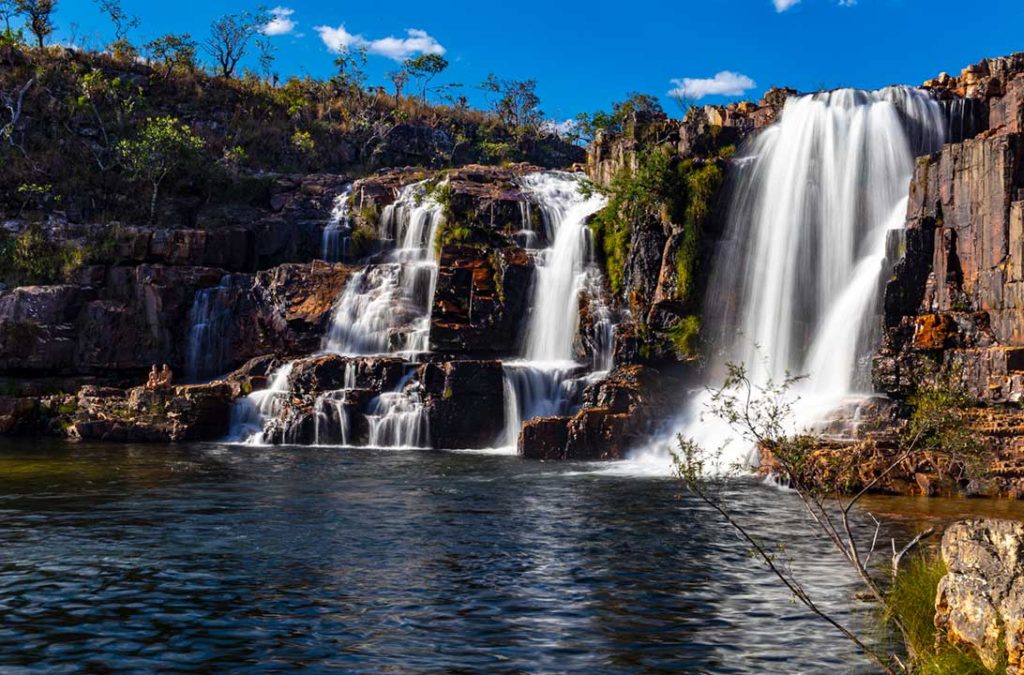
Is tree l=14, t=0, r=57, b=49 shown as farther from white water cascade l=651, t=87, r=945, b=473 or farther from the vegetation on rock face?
white water cascade l=651, t=87, r=945, b=473

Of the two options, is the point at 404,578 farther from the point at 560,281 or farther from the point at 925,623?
the point at 560,281

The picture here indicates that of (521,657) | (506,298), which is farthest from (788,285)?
(521,657)

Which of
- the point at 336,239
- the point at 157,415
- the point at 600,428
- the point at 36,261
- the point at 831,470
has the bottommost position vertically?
the point at 157,415

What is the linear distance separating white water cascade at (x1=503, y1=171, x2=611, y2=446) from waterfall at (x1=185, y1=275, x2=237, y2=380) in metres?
16.2

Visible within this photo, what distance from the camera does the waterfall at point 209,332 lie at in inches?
1988

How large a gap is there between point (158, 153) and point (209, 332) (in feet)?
57.8

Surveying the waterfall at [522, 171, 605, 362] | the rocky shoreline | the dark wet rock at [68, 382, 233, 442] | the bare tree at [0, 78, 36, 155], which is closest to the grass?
the rocky shoreline

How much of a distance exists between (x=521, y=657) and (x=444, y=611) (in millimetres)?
2433

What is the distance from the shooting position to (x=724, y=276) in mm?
41156

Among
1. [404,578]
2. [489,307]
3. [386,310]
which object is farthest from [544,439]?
[404,578]

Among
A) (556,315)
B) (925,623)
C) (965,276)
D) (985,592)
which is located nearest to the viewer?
(985,592)

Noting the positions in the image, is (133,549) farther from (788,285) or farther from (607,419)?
(788,285)

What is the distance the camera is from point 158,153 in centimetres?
6206

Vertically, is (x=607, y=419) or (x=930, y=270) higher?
(x=930, y=270)
